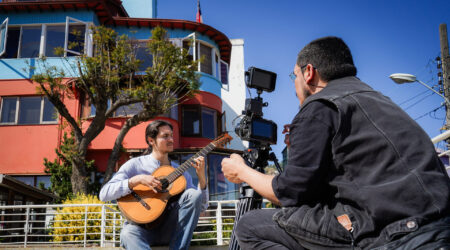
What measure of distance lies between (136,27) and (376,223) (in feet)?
63.3

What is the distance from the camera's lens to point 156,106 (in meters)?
12.9

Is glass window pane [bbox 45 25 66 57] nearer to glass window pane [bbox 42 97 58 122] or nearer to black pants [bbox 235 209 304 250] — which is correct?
glass window pane [bbox 42 97 58 122]

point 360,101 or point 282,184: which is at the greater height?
point 360,101

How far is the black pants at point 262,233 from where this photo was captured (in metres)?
1.91

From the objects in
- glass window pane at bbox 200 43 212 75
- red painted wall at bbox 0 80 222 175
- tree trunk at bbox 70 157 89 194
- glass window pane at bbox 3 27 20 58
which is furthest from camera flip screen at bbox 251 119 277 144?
glass window pane at bbox 3 27 20 58

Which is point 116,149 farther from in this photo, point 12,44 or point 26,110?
point 12,44

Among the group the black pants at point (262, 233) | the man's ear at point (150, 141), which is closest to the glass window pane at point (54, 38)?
the man's ear at point (150, 141)

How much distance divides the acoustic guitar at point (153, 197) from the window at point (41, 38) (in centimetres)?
1468

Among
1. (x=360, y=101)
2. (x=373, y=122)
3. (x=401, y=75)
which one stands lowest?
(x=373, y=122)

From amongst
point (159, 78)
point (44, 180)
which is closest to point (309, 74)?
point (159, 78)

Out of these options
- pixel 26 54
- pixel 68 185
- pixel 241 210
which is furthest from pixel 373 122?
pixel 26 54

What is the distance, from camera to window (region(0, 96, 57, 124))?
1686 centimetres

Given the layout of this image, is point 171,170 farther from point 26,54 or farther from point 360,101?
point 26,54

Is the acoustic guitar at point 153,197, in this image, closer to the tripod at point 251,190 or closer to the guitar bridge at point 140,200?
the guitar bridge at point 140,200
